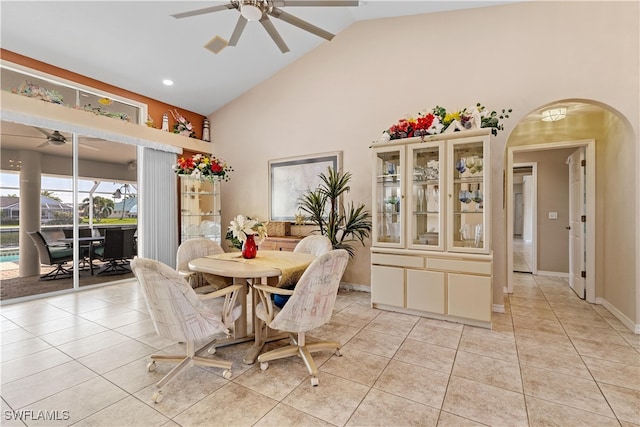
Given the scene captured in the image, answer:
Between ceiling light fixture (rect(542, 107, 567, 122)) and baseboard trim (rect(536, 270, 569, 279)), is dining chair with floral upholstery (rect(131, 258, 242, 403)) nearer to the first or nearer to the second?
ceiling light fixture (rect(542, 107, 567, 122))

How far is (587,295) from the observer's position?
3701mm

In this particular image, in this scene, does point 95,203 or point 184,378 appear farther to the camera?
point 95,203

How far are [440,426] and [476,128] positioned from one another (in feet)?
8.82

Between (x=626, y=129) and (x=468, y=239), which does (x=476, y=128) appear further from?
(x=626, y=129)

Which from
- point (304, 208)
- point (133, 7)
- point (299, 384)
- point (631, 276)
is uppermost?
point (133, 7)

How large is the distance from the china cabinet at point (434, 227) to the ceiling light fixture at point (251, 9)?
1.89 metres

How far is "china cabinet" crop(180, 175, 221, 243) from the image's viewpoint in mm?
5090

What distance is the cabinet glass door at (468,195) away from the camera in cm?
300

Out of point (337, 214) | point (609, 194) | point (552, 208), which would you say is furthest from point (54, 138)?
point (552, 208)

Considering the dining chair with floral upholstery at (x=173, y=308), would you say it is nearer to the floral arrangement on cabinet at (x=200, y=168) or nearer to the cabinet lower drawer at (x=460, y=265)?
the cabinet lower drawer at (x=460, y=265)

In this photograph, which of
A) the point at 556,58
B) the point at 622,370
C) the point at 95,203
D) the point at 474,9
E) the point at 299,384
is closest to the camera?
the point at 299,384

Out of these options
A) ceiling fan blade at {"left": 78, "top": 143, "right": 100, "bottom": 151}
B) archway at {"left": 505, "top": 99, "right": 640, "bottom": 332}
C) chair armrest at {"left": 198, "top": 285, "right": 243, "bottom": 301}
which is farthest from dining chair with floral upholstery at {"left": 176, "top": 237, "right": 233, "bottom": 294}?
archway at {"left": 505, "top": 99, "right": 640, "bottom": 332}

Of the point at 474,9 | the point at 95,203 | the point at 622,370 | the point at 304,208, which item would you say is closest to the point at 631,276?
the point at 622,370

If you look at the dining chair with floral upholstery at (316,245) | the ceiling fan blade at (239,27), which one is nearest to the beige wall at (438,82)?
the dining chair with floral upholstery at (316,245)
